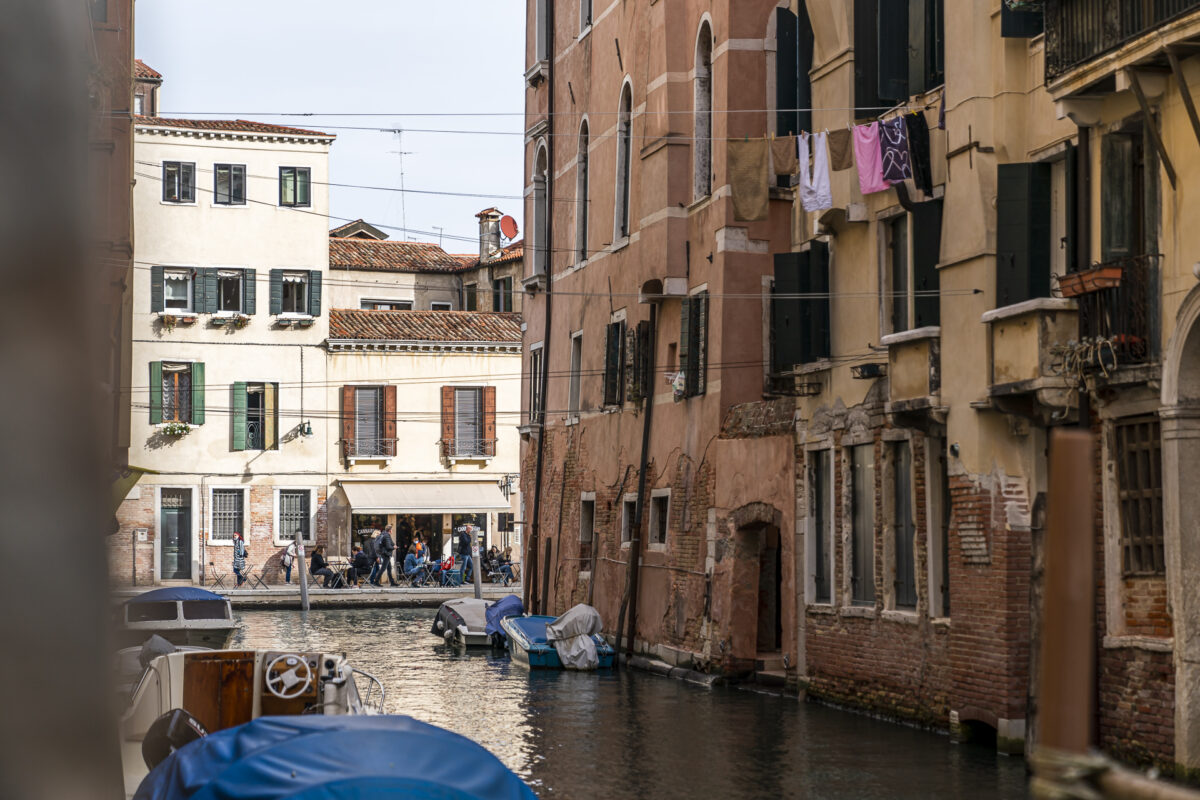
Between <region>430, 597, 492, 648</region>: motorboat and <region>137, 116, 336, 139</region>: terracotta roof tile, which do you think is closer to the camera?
<region>430, 597, 492, 648</region>: motorboat

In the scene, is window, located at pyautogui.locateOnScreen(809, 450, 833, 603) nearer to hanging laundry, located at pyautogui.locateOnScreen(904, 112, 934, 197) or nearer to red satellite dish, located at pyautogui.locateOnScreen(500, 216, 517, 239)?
hanging laundry, located at pyautogui.locateOnScreen(904, 112, 934, 197)

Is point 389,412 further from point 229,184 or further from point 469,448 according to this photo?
point 229,184

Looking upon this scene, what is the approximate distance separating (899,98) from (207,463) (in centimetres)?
3323

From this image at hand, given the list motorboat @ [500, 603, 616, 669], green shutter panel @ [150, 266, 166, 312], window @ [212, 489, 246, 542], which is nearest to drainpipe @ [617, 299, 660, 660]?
motorboat @ [500, 603, 616, 669]

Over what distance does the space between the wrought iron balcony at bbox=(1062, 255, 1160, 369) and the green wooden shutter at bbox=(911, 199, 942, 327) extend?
10.3ft

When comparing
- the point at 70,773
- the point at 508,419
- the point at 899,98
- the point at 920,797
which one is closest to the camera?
the point at 70,773

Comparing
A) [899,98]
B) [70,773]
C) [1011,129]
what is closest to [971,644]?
[1011,129]

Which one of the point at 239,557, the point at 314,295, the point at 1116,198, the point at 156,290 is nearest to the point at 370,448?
the point at 314,295

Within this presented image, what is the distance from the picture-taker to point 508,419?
167 feet

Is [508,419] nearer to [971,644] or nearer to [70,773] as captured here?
[971,644]

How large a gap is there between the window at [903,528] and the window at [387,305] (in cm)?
3682

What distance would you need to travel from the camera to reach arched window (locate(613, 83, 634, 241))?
2806 centimetres

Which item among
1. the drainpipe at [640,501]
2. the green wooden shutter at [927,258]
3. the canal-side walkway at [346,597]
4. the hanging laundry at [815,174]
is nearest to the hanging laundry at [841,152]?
the hanging laundry at [815,174]

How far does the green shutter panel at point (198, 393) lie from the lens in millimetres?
47812
